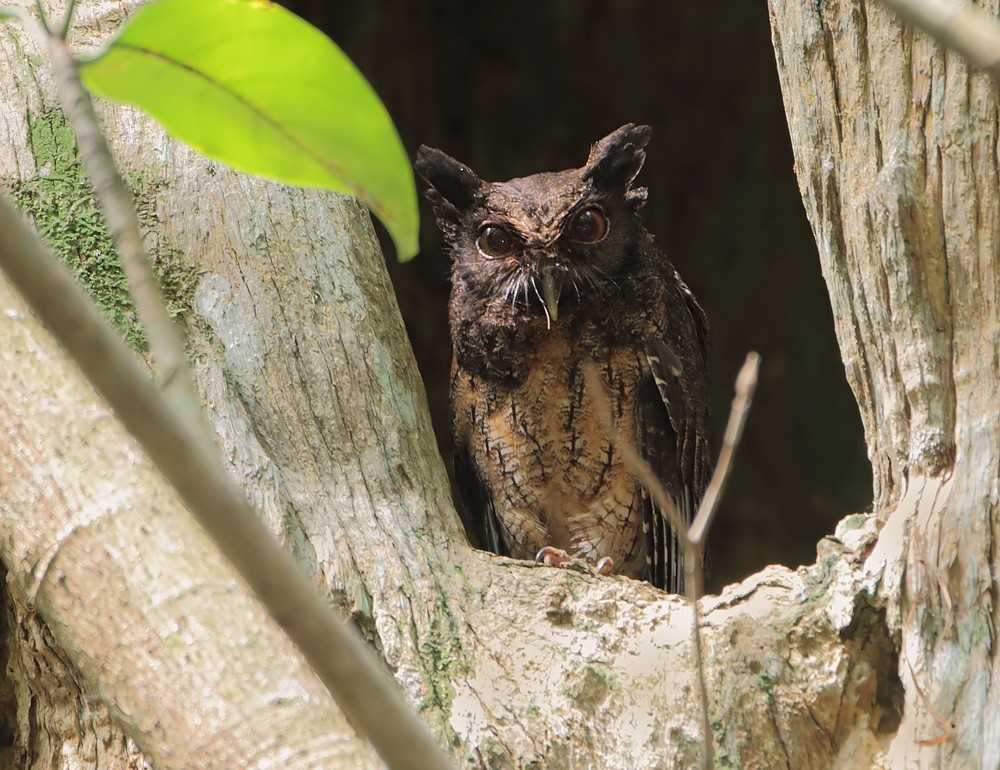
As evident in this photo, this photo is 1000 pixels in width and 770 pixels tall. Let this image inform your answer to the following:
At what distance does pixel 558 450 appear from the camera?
3168mm

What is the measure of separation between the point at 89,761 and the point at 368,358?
0.93 metres

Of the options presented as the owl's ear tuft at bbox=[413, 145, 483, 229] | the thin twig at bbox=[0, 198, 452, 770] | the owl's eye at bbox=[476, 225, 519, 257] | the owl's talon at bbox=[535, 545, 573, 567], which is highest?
the owl's ear tuft at bbox=[413, 145, 483, 229]

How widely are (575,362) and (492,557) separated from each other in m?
0.97

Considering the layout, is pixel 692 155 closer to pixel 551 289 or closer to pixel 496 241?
pixel 496 241

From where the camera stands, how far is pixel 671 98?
4758 millimetres

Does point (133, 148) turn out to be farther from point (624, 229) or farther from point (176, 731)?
point (176, 731)

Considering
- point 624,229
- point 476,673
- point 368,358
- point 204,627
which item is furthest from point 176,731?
point 624,229

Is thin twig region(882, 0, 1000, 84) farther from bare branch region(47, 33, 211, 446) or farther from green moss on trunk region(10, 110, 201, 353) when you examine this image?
green moss on trunk region(10, 110, 201, 353)

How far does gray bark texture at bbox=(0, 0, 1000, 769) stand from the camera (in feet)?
4.68

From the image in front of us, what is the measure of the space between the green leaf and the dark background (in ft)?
12.4

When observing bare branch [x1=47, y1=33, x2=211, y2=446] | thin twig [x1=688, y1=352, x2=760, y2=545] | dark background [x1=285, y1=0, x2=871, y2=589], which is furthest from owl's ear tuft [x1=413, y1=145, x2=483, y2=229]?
bare branch [x1=47, y1=33, x2=211, y2=446]

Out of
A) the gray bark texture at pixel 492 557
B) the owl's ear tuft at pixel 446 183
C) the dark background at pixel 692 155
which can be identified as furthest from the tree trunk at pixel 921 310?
the dark background at pixel 692 155

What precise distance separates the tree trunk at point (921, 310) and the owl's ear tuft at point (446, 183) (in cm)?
151

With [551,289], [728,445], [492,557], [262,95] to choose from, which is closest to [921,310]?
[728,445]
